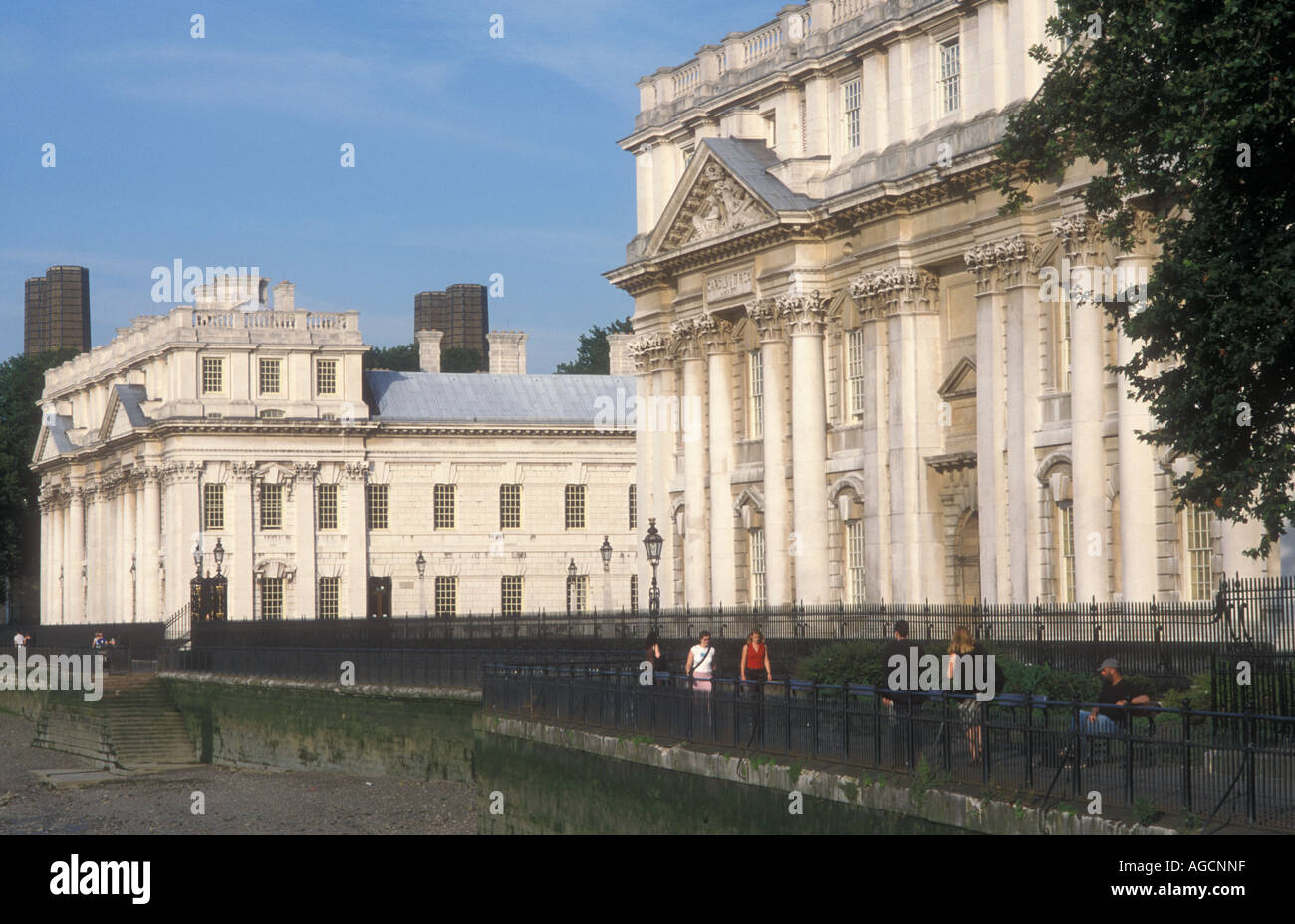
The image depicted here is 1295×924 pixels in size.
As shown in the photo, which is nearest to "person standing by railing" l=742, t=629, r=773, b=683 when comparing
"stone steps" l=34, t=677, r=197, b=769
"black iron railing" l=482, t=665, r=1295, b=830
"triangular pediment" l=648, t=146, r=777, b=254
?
"black iron railing" l=482, t=665, r=1295, b=830

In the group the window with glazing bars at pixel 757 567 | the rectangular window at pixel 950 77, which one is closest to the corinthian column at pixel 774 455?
the window with glazing bars at pixel 757 567

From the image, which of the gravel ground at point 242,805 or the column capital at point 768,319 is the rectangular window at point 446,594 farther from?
the column capital at point 768,319

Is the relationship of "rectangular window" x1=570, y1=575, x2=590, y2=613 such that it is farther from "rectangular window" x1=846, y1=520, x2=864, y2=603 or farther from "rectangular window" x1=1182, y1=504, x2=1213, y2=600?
"rectangular window" x1=1182, y1=504, x2=1213, y2=600

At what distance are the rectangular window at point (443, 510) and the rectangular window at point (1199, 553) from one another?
176ft

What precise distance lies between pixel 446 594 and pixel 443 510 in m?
3.84

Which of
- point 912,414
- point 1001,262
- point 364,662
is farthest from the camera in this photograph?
point 912,414

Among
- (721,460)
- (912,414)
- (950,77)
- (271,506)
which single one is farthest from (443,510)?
(950,77)

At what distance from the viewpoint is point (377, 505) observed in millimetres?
89000

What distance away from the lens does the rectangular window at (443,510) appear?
294ft

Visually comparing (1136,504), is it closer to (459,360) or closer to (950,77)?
(950,77)

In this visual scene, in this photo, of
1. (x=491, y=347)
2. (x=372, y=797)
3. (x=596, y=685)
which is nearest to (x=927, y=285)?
(x=372, y=797)

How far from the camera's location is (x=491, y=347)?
336 feet
